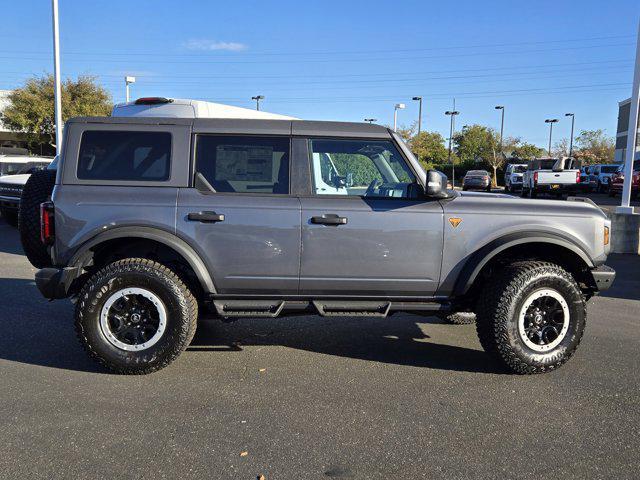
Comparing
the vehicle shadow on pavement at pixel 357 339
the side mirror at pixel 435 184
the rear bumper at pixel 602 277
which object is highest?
the side mirror at pixel 435 184

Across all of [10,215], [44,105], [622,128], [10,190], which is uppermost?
[622,128]

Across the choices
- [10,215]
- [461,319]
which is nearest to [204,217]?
[461,319]

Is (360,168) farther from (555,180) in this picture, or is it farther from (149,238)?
(555,180)

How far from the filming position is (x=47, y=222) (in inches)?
171

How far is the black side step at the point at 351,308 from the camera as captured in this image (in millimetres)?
4520

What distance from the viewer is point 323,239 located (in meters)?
4.43

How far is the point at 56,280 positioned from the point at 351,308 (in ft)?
7.55

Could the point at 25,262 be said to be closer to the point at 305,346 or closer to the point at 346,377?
the point at 305,346

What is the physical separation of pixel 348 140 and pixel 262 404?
2181mm

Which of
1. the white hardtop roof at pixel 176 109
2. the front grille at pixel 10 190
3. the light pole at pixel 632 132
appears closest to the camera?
the white hardtop roof at pixel 176 109

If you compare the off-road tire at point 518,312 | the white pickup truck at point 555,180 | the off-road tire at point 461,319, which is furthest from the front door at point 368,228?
the white pickup truck at point 555,180

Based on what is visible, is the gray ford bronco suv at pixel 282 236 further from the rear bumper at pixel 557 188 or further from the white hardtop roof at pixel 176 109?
the rear bumper at pixel 557 188

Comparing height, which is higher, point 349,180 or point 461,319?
point 349,180

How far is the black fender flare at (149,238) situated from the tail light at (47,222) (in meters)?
0.26
